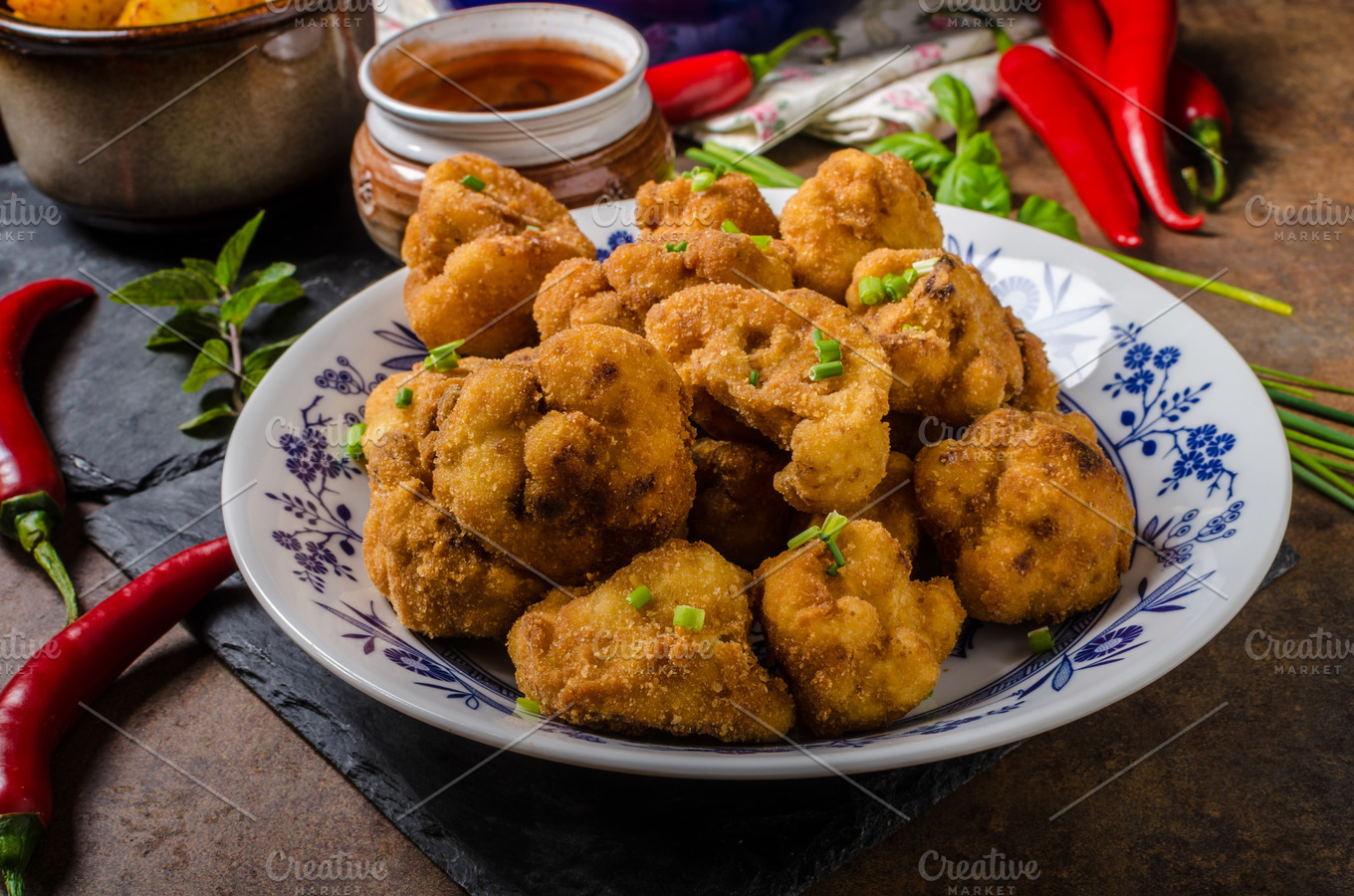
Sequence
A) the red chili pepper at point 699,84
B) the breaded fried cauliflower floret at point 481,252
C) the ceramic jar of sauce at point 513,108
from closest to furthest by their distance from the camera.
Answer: the breaded fried cauliflower floret at point 481,252 < the ceramic jar of sauce at point 513,108 < the red chili pepper at point 699,84

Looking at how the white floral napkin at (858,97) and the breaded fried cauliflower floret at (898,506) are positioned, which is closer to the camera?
the breaded fried cauliflower floret at (898,506)

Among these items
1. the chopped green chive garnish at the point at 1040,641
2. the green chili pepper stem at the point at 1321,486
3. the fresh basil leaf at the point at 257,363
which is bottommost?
the green chili pepper stem at the point at 1321,486

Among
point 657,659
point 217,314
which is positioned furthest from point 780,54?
point 657,659

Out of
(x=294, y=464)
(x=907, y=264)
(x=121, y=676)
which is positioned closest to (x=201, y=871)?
(x=121, y=676)

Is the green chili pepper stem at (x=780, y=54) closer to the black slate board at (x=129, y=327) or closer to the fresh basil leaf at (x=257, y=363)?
the black slate board at (x=129, y=327)

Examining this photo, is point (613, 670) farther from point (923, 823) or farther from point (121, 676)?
point (121, 676)

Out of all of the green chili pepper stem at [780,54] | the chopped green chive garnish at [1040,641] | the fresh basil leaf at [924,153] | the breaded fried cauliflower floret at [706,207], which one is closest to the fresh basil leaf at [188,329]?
the breaded fried cauliflower floret at [706,207]
